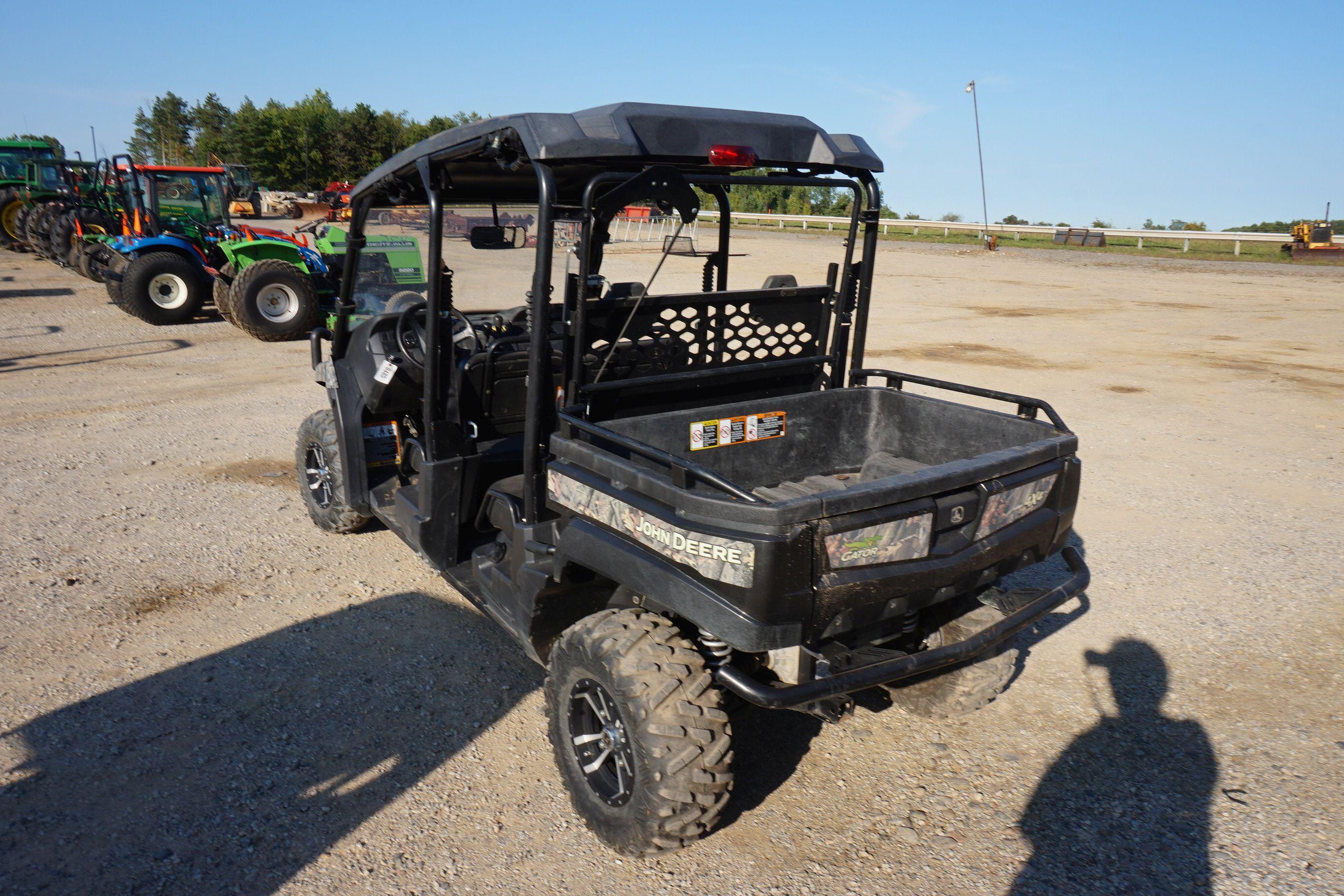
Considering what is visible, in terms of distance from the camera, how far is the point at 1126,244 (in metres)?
35.1

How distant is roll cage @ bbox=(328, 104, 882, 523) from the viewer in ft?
9.57

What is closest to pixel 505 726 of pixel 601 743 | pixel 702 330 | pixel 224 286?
pixel 601 743

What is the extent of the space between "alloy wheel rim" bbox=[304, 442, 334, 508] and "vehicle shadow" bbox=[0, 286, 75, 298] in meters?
13.7

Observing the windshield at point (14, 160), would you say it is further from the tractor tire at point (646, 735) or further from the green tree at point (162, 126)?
the green tree at point (162, 126)

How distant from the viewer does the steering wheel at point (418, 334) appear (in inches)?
162

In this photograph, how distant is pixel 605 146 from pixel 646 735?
70.2 inches

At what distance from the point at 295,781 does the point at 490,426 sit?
1.65m

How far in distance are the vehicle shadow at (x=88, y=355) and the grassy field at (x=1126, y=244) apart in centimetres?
1776

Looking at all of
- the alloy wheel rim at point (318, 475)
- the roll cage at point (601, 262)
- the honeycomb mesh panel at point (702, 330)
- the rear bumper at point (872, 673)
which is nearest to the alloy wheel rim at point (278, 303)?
the alloy wheel rim at point (318, 475)

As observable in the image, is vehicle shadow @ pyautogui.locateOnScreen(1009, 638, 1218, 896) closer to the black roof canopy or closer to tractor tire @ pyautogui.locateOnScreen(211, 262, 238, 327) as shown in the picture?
the black roof canopy

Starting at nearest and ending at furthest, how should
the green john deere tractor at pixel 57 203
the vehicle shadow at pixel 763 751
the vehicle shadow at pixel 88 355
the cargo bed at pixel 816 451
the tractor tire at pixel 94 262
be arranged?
the cargo bed at pixel 816 451 → the vehicle shadow at pixel 763 751 → the vehicle shadow at pixel 88 355 → the tractor tire at pixel 94 262 → the green john deere tractor at pixel 57 203

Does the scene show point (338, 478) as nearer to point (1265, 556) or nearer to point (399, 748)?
point (399, 748)

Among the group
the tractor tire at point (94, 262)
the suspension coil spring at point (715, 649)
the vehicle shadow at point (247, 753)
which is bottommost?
the vehicle shadow at point (247, 753)

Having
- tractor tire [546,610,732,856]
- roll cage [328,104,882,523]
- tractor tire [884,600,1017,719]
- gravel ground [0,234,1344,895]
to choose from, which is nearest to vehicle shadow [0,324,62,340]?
gravel ground [0,234,1344,895]
